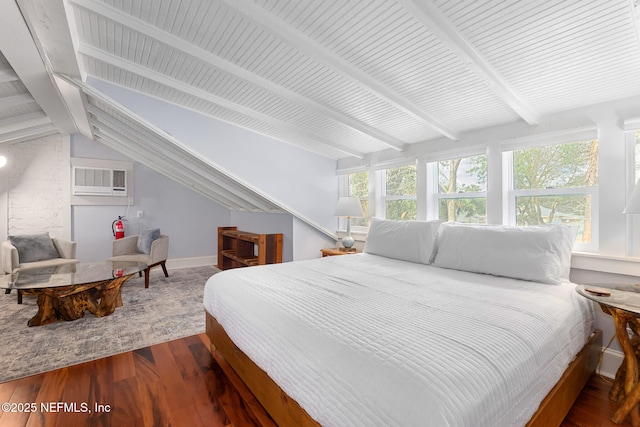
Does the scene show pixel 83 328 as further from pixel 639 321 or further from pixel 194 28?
pixel 639 321

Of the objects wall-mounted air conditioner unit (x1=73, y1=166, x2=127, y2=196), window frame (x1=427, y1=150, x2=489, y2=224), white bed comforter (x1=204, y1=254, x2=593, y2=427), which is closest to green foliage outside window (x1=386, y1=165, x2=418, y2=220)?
window frame (x1=427, y1=150, x2=489, y2=224)

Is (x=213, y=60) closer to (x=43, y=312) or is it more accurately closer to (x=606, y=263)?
(x=43, y=312)

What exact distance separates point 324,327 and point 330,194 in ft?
10.9

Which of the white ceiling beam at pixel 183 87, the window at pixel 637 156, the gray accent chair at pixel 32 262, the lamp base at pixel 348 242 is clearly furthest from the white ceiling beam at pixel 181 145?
the window at pixel 637 156

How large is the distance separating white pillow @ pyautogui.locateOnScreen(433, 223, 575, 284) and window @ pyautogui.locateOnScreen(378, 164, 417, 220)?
123 centimetres

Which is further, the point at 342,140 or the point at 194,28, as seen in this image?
the point at 342,140

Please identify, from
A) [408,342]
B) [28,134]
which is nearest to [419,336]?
[408,342]

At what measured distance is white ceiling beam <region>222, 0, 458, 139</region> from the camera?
5.27 feet

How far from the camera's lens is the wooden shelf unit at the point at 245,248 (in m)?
4.24

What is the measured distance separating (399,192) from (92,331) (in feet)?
11.8

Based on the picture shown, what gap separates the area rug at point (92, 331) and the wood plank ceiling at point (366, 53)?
2157mm

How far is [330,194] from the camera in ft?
14.7

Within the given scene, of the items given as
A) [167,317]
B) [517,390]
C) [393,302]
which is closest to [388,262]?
[393,302]

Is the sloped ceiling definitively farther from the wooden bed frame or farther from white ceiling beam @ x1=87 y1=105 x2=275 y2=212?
the wooden bed frame
